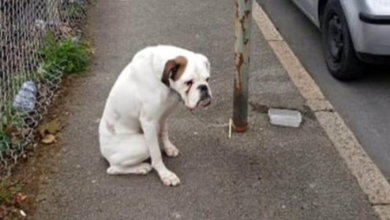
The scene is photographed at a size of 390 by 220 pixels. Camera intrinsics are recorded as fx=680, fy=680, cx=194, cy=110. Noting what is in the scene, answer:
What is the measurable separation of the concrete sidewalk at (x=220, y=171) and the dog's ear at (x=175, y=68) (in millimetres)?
729

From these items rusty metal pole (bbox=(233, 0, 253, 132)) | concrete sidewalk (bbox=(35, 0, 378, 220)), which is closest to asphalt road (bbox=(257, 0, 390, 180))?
concrete sidewalk (bbox=(35, 0, 378, 220))

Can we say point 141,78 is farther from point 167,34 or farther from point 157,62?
point 167,34

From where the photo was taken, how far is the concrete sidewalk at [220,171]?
3.79m

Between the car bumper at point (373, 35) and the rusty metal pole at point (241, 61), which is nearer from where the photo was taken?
the rusty metal pole at point (241, 61)

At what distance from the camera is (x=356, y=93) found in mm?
5324

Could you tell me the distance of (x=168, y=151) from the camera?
4.31 m

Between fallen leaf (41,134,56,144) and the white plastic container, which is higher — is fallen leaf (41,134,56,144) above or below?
above

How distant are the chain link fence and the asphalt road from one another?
6.80ft

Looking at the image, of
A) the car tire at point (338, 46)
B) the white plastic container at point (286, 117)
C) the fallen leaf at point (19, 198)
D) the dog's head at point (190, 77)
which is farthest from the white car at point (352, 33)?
the fallen leaf at point (19, 198)

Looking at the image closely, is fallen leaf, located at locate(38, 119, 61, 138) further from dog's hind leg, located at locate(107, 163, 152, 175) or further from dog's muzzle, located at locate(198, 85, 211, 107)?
dog's muzzle, located at locate(198, 85, 211, 107)

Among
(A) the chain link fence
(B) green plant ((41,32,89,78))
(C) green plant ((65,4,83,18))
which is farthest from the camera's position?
(C) green plant ((65,4,83,18))

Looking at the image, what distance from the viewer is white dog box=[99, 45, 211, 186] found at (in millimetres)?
3623

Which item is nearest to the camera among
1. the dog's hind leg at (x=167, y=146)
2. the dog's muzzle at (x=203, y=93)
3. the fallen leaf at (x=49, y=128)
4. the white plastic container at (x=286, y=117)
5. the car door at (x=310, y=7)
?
the dog's muzzle at (x=203, y=93)

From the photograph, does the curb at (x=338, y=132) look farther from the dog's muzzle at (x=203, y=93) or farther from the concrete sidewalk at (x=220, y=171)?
the dog's muzzle at (x=203, y=93)
